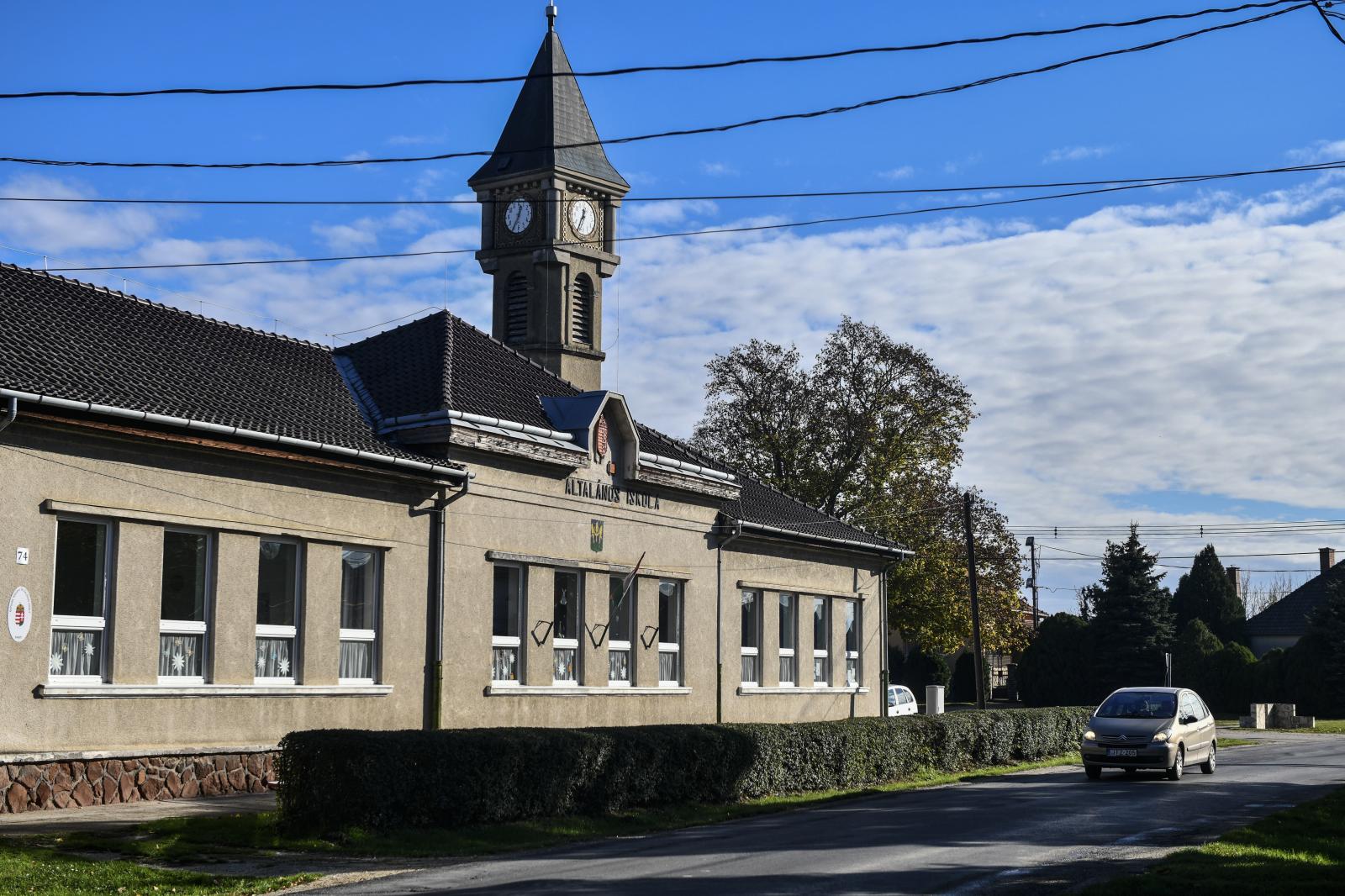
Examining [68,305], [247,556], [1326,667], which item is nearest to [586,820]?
[247,556]

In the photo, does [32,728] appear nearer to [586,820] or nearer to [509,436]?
[586,820]

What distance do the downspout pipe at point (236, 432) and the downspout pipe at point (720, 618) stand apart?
341 inches

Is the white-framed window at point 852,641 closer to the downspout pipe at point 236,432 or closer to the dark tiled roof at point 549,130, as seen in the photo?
the downspout pipe at point 236,432

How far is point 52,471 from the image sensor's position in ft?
59.3

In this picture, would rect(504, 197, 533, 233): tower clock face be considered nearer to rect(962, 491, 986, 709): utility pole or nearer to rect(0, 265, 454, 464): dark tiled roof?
rect(962, 491, 986, 709): utility pole

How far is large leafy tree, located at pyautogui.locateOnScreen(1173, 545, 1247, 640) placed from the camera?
8038 cm

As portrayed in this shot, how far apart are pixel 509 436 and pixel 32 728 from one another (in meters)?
9.68

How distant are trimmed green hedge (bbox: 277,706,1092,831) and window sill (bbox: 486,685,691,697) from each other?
476 cm

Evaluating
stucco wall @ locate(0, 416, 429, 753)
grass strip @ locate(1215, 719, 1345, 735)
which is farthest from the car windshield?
grass strip @ locate(1215, 719, 1345, 735)

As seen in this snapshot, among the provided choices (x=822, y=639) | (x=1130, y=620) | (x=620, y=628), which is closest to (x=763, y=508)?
(x=822, y=639)

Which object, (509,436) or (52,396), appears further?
(509,436)

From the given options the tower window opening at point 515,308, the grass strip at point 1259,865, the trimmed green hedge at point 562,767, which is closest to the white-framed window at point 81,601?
the trimmed green hedge at point 562,767

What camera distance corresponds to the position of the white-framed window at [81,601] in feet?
60.3

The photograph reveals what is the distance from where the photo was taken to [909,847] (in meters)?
15.4
